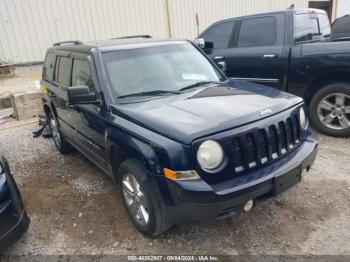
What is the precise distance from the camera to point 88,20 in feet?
33.1

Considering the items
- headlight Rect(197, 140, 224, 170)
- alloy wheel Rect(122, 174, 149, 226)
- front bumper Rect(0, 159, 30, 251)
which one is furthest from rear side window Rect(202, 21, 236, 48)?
front bumper Rect(0, 159, 30, 251)

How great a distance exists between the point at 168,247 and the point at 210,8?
11664 millimetres

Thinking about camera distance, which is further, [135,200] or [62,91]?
[62,91]

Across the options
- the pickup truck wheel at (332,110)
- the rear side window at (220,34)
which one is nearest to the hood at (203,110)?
the pickup truck wheel at (332,110)

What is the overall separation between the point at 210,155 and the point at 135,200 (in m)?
0.97

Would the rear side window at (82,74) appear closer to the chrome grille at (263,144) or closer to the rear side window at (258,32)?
the chrome grille at (263,144)

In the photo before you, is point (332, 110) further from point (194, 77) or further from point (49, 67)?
point (49, 67)

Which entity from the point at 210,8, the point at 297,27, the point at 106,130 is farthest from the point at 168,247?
the point at 210,8

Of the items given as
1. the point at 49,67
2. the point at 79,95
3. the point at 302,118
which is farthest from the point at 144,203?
the point at 49,67

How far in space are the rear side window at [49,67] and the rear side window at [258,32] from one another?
3.25 metres

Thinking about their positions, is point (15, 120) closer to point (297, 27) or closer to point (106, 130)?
point (106, 130)

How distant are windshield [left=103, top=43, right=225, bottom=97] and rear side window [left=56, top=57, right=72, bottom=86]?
101 cm

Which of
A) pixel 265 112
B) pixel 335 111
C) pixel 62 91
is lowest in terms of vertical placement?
pixel 335 111

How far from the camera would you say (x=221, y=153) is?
2.35 metres
